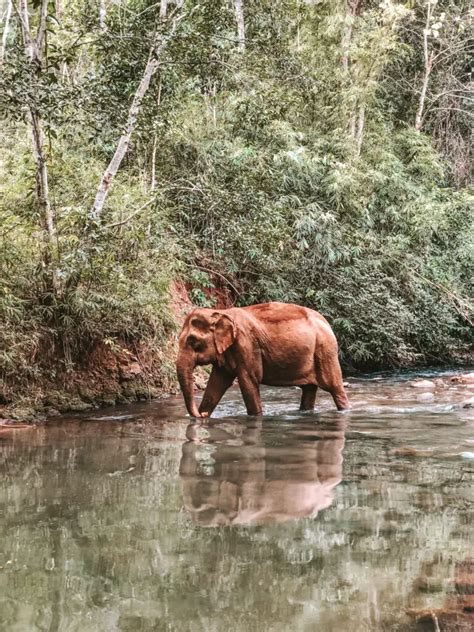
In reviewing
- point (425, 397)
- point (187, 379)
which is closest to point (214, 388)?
point (187, 379)

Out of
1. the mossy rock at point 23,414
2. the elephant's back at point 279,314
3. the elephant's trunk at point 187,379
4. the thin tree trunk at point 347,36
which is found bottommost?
the mossy rock at point 23,414

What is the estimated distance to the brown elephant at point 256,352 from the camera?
766cm

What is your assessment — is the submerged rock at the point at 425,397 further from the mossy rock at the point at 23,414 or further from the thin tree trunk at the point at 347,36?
the thin tree trunk at the point at 347,36

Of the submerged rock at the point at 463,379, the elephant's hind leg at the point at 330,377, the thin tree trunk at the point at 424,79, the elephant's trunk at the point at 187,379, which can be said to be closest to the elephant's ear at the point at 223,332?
the elephant's trunk at the point at 187,379

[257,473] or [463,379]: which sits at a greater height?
[257,473]

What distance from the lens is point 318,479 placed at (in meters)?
4.44

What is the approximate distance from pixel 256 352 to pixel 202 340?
0.77 m

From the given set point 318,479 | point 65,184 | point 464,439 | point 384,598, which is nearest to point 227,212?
point 65,184

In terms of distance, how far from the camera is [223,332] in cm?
770

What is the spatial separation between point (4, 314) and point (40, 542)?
16.5 feet

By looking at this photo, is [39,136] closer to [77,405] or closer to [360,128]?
[77,405]

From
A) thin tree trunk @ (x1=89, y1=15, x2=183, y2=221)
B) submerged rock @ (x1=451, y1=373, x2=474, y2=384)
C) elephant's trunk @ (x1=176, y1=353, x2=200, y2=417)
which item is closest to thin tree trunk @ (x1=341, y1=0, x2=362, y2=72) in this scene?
submerged rock @ (x1=451, y1=373, x2=474, y2=384)

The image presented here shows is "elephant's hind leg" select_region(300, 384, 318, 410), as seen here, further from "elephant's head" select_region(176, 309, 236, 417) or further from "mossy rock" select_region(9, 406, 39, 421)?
"mossy rock" select_region(9, 406, 39, 421)

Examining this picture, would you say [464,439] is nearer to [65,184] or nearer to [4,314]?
A: [4,314]
